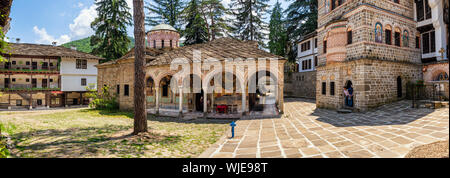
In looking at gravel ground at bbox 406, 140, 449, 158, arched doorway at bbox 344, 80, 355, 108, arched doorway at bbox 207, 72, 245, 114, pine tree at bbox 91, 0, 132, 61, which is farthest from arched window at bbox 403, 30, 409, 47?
pine tree at bbox 91, 0, 132, 61

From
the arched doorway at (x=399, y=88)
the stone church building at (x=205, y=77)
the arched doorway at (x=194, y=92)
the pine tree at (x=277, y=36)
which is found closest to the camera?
the stone church building at (x=205, y=77)

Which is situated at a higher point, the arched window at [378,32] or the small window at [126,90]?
the arched window at [378,32]

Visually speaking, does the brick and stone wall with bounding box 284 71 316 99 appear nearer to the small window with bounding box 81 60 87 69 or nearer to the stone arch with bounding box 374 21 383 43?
the stone arch with bounding box 374 21 383 43

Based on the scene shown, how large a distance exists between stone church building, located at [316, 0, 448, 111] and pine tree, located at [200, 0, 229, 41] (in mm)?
16075

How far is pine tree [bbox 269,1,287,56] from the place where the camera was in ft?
89.3

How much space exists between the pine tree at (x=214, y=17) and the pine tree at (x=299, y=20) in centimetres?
1053

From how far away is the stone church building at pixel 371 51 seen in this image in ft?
35.7

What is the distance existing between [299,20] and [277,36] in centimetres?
428

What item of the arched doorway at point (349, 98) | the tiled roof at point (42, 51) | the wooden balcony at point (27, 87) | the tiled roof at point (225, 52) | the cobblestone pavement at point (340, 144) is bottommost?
the cobblestone pavement at point (340, 144)

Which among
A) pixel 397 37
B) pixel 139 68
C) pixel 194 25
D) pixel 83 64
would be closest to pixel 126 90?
pixel 139 68

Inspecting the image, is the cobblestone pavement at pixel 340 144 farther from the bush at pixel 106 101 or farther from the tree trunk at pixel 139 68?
the bush at pixel 106 101

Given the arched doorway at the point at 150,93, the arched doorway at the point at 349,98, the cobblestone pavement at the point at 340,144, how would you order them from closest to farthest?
the cobblestone pavement at the point at 340,144, the arched doorway at the point at 349,98, the arched doorway at the point at 150,93

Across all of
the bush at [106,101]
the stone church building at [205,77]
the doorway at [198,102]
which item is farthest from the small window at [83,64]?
the doorway at [198,102]
